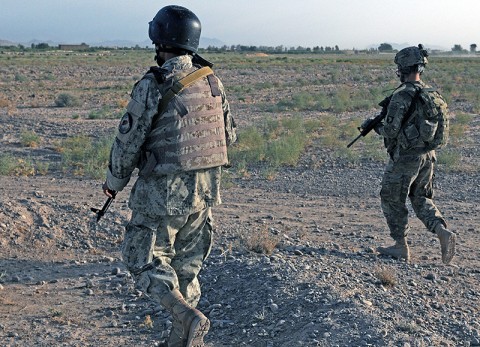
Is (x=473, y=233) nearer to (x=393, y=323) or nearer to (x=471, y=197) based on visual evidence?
(x=471, y=197)

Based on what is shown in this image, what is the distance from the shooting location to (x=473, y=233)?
779cm

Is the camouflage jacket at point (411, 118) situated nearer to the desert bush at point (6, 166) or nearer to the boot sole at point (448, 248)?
the boot sole at point (448, 248)

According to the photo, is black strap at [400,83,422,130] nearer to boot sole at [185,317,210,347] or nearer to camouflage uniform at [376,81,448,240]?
camouflage uniform at [376,81,448,240]

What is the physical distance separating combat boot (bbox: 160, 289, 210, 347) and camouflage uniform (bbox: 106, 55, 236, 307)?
55 mm

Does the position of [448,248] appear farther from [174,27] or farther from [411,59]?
[174,27]

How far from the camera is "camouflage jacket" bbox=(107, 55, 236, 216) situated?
141 inches

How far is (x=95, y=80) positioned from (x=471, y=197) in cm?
2953

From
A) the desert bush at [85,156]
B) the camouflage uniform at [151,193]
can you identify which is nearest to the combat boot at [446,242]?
the camouflage uniform at [151,193]

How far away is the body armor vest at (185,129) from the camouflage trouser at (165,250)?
0.32 metres

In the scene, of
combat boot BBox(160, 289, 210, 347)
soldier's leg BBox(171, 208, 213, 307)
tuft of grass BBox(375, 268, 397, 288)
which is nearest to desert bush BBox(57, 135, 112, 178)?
tuft of grass BBox(375, 268, 397, 288)

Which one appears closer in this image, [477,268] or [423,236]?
[477,268]

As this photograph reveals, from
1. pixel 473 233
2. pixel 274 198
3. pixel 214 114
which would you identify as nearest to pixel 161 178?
pixel 214 114

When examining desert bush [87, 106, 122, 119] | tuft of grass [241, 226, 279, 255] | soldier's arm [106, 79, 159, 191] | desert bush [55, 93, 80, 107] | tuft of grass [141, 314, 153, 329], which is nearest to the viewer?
soldier's arm [106, 79, 159, 191]

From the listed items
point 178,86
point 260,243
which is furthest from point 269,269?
point 178,86
